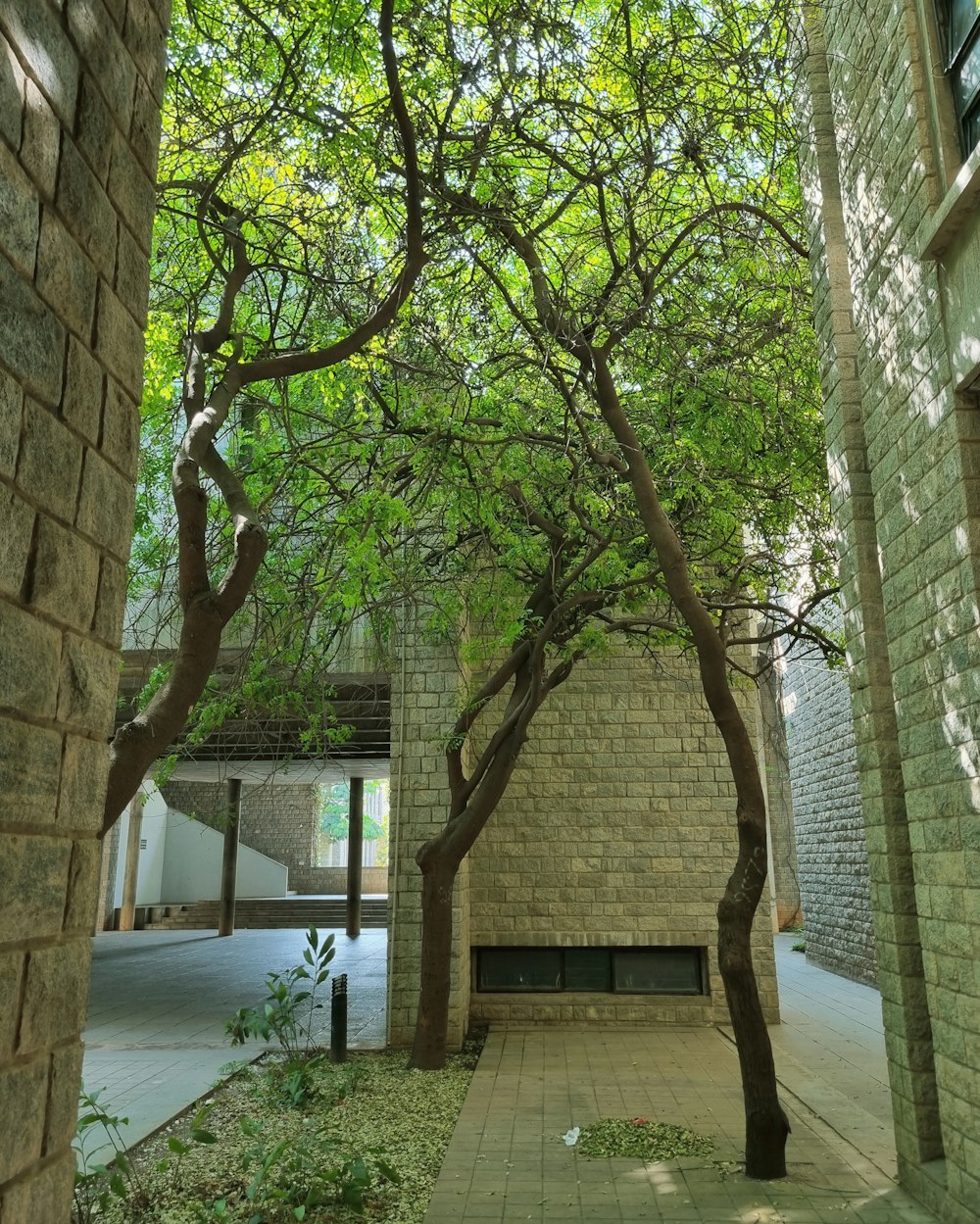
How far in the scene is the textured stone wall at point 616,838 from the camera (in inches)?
398

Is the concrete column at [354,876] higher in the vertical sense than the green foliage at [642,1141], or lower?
higher

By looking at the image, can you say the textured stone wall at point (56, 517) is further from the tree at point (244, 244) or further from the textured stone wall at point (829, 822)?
the textured stone wall at point (829, 822)

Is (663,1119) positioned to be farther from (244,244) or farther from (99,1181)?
(244,244)

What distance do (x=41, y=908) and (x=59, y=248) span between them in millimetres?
1195

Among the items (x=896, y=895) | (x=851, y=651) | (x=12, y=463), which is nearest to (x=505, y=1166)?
(x=896, y=895)

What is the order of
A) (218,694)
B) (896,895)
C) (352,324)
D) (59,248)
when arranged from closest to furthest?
1. (59,248)
2. (896,895)
3. (352,324)
4. (218,694)

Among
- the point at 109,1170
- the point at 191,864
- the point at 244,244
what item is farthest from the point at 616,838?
the point at 191,864

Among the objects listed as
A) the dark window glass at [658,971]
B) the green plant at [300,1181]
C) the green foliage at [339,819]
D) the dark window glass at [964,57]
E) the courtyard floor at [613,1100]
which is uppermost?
the dark window glass at [964,57]

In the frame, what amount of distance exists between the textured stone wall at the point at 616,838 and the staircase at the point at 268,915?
1799 centimetres

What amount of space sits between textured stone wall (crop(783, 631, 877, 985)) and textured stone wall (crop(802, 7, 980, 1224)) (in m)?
7.41

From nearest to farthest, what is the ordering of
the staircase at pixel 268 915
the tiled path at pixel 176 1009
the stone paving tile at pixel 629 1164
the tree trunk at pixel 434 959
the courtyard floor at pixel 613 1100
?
the stone paving tile at pixel 629 1164
the courtyard floor at pixel 613 1100
the tiled path at pixel 176 1009
the tree trunk at pixel 434 959
the staircase at pixel 268 915

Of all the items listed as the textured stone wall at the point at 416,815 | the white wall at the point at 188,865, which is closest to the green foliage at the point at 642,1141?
the textured stone wall at the point at 416,815

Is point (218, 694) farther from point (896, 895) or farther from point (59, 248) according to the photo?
point (59, 248)

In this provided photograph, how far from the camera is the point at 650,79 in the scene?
5.80 m
